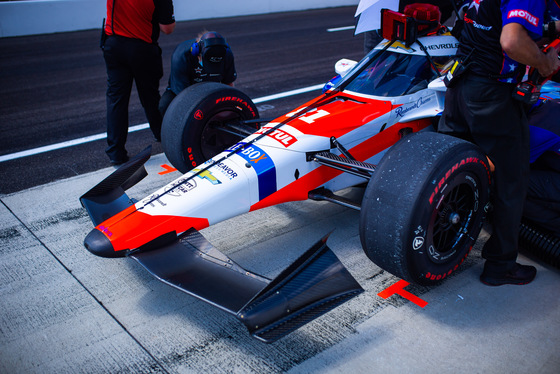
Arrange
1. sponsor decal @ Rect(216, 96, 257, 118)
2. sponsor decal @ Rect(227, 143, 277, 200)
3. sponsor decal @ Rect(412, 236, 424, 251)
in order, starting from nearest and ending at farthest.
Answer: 1. sponsor decal @ Rect(412, 236, 424, 251)
2. sponsor decal @ Rect(227, 143, 277, 200)
3. sponsor decal @ Rect(216, 96, 257, 118)

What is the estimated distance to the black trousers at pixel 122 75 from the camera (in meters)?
5.03

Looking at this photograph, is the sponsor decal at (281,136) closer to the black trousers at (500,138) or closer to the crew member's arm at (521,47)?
the black trousers at (500,138)

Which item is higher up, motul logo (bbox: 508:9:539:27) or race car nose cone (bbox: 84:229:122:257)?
motul logo (bbox: 508:9:539:27)

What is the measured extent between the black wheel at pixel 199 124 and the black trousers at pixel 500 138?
1.73m

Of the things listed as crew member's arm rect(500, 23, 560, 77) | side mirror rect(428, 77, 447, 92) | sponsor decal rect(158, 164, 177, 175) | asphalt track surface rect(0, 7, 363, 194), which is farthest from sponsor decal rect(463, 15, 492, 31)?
asphalt track surface rect(0, 7, 363, 194)

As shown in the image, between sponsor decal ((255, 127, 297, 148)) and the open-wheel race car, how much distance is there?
1 cm

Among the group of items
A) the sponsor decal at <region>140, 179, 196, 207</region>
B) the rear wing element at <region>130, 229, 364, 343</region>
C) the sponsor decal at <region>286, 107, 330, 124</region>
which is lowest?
the rear wing element at <region>130, 229, 364, 343</region>

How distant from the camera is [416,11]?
3.92m

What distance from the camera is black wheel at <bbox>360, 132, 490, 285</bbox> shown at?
2.74 meters

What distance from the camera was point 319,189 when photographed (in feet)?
11.7

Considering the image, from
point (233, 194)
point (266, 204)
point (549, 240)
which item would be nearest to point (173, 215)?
point (233, 194)

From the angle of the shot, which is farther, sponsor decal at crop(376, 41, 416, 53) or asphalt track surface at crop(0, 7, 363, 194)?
asphalt track surface at crop(0, 7, 363, 194)

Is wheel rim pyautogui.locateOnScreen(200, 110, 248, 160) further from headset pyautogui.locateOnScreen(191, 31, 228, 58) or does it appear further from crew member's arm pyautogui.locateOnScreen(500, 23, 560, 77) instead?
crew member's arm pyautogui.locateOnScreen(500, 23, 560, 77)

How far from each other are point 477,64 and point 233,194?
159 cm
